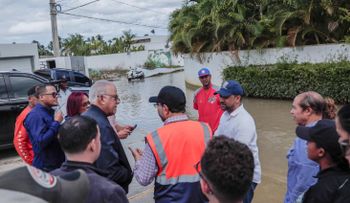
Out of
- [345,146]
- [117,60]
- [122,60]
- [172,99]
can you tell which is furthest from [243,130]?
[122,60]

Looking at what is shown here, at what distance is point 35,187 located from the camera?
1.13 metres

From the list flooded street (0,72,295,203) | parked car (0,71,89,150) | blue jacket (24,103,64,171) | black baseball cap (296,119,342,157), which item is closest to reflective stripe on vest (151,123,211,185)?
black baseball cap (296,119,342,157)

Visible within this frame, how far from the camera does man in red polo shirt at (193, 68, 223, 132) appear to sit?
223 inches

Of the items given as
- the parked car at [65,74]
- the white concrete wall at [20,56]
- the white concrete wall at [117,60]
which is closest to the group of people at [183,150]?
the parked car at [65,74]

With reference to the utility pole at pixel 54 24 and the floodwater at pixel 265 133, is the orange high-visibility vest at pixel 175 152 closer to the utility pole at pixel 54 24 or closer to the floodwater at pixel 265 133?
the floodwater at pixel 265 133

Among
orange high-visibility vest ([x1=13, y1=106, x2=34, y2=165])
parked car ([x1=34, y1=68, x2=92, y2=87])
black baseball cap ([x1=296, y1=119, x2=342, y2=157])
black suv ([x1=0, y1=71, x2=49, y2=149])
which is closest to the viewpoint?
black baseball cap ([x1=296, y1=119, x2=342, y2=157])

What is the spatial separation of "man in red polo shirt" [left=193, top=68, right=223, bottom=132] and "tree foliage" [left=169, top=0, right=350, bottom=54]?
9180 millimetres

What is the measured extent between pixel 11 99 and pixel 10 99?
19mm

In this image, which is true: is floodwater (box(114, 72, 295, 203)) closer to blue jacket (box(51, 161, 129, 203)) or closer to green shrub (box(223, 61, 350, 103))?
green shrub (box(223, 61, 350, 103))

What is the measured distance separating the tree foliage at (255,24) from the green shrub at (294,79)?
122 centimetres

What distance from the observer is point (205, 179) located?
1930 millimetres

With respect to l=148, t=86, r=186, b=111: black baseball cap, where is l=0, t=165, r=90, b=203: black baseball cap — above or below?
above

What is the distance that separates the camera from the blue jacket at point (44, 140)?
389 cm

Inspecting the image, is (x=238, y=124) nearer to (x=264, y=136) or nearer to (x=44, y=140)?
(x=44, y=140)
